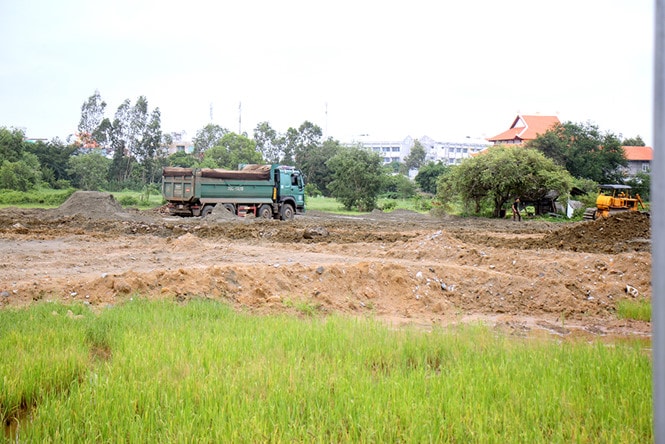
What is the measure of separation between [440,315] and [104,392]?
7.60 meters

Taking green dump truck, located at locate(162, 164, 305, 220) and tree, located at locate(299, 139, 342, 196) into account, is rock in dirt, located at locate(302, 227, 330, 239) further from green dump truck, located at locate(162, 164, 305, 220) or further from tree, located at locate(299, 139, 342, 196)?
tree, located at locate(299, 139, 342, 196)

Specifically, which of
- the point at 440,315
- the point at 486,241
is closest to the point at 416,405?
the point at 440,315

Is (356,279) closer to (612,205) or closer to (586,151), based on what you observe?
(612,205)

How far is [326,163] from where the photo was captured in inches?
2079

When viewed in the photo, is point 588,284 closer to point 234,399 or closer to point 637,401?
point 637,401

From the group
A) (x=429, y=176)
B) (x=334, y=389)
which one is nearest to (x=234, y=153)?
(x=429, y=176)

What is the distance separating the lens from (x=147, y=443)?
4.46 m

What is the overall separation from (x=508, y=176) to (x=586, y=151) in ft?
76.5

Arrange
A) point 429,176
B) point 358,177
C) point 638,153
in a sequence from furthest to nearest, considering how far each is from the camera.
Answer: point 638,153 < point 429,176 < point 358,177

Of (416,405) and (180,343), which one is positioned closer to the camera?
(416,405)

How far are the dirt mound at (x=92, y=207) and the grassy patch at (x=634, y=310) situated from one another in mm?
23655

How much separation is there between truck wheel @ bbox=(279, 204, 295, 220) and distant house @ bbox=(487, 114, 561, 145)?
56882 millimetres

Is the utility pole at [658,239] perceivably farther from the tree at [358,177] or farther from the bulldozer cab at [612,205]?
the tree at [358,177]

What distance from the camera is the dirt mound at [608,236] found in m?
19.5
